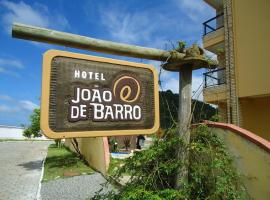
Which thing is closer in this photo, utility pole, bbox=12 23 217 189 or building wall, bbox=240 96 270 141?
utility pole, bbox=12 23 217 189

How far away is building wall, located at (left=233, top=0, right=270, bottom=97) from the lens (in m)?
10.2

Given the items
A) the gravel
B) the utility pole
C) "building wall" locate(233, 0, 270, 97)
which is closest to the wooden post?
the utility pole

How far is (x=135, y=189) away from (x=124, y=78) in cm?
129

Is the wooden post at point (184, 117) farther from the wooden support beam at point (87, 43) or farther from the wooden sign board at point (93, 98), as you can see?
the wooden sign board at point (93, 98)

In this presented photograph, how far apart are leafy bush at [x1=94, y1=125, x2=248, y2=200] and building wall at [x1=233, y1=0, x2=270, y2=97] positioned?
7.62 m

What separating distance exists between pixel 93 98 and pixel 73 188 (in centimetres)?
693

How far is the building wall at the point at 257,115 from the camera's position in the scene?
11.5 m

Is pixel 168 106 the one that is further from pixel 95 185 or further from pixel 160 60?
pixel 95 185

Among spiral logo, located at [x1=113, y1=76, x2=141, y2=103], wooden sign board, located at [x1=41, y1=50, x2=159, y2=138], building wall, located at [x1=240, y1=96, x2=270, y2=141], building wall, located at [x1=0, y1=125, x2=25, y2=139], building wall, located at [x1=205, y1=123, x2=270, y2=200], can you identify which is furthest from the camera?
building wall, located at [x1=0, y1=125, x2=25, y2=139]

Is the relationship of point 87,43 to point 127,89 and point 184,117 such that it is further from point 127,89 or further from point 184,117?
point 184,117

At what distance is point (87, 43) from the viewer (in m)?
2.57

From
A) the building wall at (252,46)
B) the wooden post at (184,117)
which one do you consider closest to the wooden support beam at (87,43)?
the wooden post at (184,117)

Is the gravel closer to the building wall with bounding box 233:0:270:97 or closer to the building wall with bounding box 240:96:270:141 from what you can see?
the building wall with bounding box 240:96:270:141


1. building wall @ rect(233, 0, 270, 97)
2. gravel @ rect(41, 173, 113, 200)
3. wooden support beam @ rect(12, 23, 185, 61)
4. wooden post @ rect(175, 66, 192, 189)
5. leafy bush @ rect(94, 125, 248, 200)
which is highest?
building wall @ rect(233, 0, 270, 97)
